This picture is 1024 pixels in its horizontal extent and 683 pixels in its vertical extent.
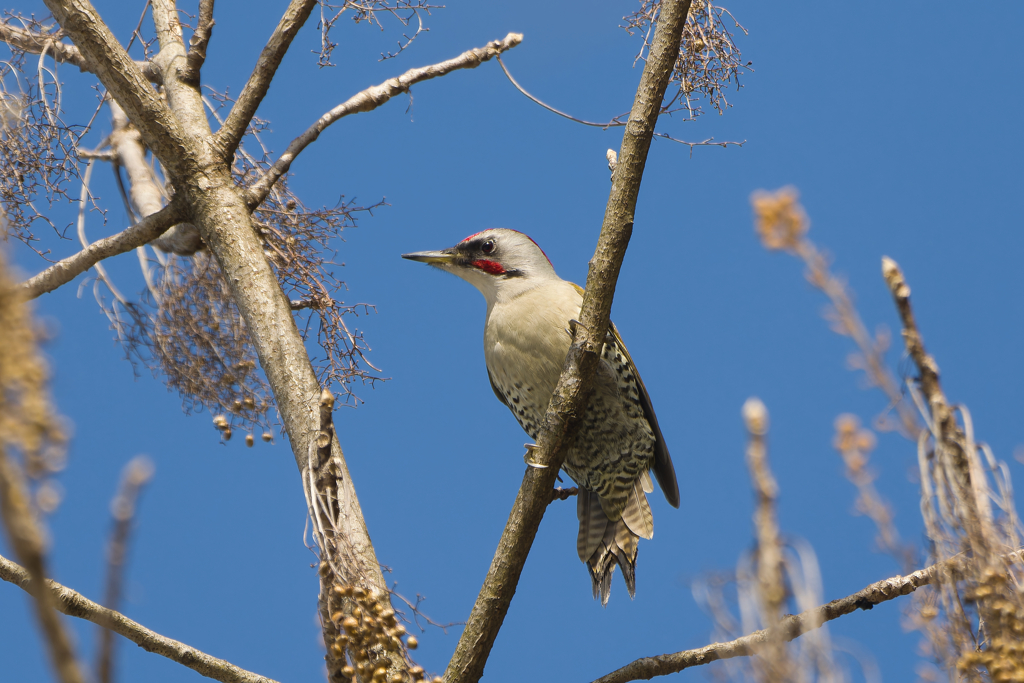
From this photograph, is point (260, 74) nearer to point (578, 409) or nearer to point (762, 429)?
point (578, 409)

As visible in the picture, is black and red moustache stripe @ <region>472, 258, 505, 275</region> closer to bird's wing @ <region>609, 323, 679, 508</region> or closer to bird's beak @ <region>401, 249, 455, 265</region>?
bird's beak @ <region>401, 249, 455, 265</region>

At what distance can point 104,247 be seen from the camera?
3.31m

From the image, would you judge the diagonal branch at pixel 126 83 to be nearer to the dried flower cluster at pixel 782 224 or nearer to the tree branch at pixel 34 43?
the tree branch at pixel 34 43

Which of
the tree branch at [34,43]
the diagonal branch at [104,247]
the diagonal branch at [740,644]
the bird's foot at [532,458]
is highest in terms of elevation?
the tree branch at [34,43]

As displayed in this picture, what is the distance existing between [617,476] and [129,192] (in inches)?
103

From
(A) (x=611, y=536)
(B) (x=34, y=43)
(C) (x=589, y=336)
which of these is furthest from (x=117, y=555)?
(B) (x=34, y=43)

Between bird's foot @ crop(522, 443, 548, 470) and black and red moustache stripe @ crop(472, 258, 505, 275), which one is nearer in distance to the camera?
bird's foot @ crop(522, 443, 548, 470)

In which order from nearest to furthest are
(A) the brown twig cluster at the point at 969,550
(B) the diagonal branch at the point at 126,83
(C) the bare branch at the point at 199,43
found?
(A) the brown twig cluster at the point at 969,550, (B) the diagonal branch at the point at 126,83, (C) the bare branch at the point at 199,43

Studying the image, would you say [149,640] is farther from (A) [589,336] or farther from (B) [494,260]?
(B) [494,260]

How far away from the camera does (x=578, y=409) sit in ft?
9.00

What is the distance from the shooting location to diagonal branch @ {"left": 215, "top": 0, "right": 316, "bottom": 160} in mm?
3410

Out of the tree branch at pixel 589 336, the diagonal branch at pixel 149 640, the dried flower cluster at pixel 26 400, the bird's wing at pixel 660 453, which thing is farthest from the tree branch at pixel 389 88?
the dried flower cluster at pixel 26 400

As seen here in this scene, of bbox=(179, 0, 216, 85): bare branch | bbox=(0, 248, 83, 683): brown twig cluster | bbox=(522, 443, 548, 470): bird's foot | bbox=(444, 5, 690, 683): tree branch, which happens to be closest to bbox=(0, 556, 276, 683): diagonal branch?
bbox=(444, 5, 690, 683): tree branch

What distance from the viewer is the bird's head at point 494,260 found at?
13.1 ft
